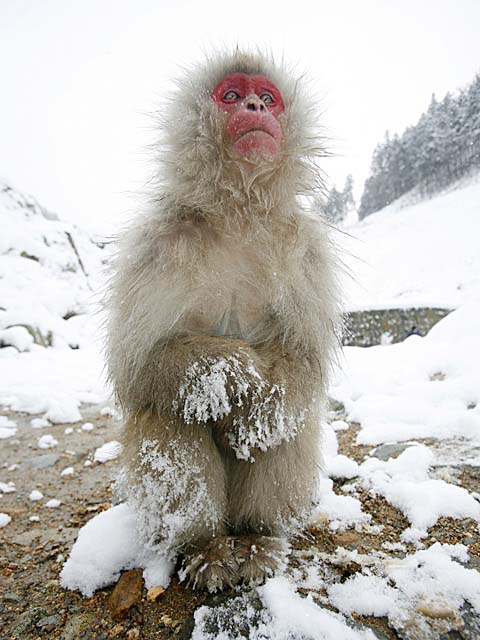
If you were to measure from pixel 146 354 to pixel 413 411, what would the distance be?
188 cm

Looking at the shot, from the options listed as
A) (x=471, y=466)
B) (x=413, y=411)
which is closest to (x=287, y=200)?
Result: (x=471, y=466)

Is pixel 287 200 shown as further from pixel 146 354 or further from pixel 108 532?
pixel 108 532

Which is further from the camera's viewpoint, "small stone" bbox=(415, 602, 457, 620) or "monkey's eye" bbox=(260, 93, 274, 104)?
"monkey's eye" bbox=(260, 93, 274, 104)

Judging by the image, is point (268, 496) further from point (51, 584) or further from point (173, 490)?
point (51, 584)

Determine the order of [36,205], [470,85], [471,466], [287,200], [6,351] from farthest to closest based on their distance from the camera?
1. [470,85]
2. [36,205]
3. [6,351]
4. [471,466]
5. [287,200]

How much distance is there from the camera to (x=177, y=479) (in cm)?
112

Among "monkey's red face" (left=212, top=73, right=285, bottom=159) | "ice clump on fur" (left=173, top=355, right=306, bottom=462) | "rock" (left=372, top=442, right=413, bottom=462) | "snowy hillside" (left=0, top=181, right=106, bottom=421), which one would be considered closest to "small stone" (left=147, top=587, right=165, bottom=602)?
"ice clump on fur" (left=173, top=355, right=306, bottom=462)

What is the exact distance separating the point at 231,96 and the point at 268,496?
1.40m

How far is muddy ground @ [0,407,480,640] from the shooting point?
3.58 ft

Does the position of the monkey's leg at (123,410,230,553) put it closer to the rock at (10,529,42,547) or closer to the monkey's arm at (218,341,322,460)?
the monkey's arm at (218,341,322,460)

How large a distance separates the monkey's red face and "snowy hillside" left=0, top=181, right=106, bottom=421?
2.30ft

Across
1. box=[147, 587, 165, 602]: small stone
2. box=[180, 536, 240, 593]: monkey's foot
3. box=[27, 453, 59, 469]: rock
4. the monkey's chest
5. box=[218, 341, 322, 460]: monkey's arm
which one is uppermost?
the monkey's chest

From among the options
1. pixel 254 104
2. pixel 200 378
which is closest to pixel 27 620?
pixel 200 378

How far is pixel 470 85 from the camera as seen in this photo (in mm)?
29219
